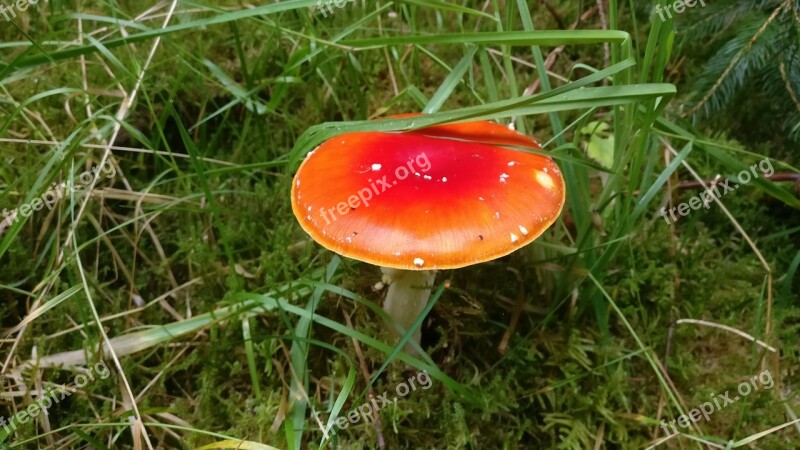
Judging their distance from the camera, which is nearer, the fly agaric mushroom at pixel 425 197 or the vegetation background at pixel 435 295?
the fly agaric mushroom at pixel 425 197

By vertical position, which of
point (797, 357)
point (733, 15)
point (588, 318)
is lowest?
point (797, 357)

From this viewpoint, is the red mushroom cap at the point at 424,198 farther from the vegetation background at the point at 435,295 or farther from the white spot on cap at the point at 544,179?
the vegetation background at the point at 435,295

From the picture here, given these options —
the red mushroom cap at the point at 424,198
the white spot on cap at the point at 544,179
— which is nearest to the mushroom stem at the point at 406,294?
the red mushroom cap at the point at 424,198

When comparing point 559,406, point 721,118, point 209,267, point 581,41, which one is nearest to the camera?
point 581,41

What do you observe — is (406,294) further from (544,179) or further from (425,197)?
(544,179)

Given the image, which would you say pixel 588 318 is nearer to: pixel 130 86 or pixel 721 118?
pixel 721 118

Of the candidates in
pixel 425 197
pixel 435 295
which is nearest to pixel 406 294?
pixel 435 295

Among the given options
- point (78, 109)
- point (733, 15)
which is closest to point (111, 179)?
point (78, 109)
